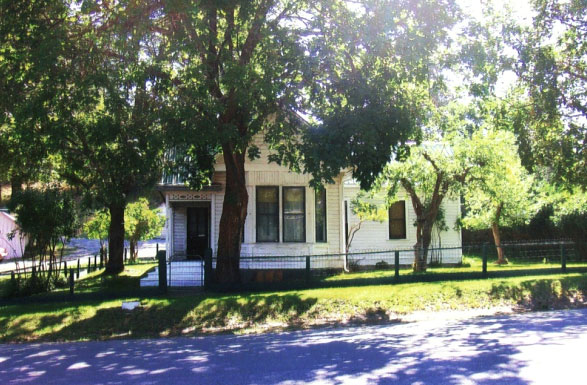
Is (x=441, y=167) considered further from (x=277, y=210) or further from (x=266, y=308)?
(x=266, y=308)

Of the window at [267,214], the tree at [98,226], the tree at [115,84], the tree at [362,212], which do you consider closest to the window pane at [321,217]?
the window at [267,214]

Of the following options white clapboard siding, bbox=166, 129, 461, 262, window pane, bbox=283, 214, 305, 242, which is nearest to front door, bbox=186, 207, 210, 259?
white clapboard siding, bbox=166, 129, 461, 262

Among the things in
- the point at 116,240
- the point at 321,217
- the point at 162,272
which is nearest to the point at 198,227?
the point at 116,240

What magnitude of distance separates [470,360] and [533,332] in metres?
2.63

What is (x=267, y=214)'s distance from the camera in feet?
59.9

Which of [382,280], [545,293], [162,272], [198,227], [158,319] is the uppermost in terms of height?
[198,227]

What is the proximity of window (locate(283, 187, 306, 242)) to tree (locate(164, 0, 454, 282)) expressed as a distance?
5951mm

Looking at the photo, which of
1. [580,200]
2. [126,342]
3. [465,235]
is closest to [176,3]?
[126,342]

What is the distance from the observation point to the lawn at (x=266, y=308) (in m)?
11.1

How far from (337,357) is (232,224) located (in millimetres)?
7282

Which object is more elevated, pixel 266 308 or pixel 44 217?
pixel 44 217

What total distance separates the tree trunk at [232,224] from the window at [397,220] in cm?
1113

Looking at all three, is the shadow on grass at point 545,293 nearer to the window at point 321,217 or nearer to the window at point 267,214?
the window at point 321,217

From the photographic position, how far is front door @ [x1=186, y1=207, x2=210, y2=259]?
21750 mm
